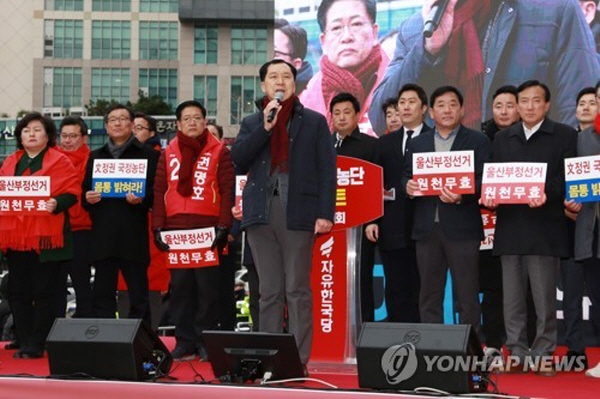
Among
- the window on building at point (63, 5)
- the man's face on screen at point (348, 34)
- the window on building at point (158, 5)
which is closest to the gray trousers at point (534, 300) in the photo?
the man's face on screen at point (348, 34)

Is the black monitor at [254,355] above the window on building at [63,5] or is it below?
below

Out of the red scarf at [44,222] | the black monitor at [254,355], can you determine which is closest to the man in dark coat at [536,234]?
the black monitor at [254,355]

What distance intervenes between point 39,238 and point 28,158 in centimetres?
65

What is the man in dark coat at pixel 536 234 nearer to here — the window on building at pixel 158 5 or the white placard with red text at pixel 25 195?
the white placard with red text at pixel 25 195

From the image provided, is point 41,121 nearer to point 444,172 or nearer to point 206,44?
point 444,172

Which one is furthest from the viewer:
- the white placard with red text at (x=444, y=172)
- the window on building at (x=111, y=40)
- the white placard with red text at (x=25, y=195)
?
the window on building at (x=111, y=40)

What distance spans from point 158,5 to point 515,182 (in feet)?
224

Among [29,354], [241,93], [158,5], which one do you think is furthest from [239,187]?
[158,5]

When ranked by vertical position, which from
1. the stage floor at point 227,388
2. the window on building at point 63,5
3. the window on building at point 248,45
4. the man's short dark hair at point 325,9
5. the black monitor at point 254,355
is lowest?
the stage floor at point 227,388

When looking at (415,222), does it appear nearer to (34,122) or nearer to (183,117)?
(183,117)

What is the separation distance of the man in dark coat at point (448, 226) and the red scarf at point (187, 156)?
5.09 ft

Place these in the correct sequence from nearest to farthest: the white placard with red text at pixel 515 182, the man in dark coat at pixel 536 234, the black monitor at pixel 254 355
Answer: the black monitor at pixel 254 355 < the white placard with red text at pixel 515 182 < the man in dark coat at pixel 536 234

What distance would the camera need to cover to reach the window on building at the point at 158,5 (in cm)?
7181

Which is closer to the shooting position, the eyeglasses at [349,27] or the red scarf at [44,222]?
the red scarf at [44,222]
